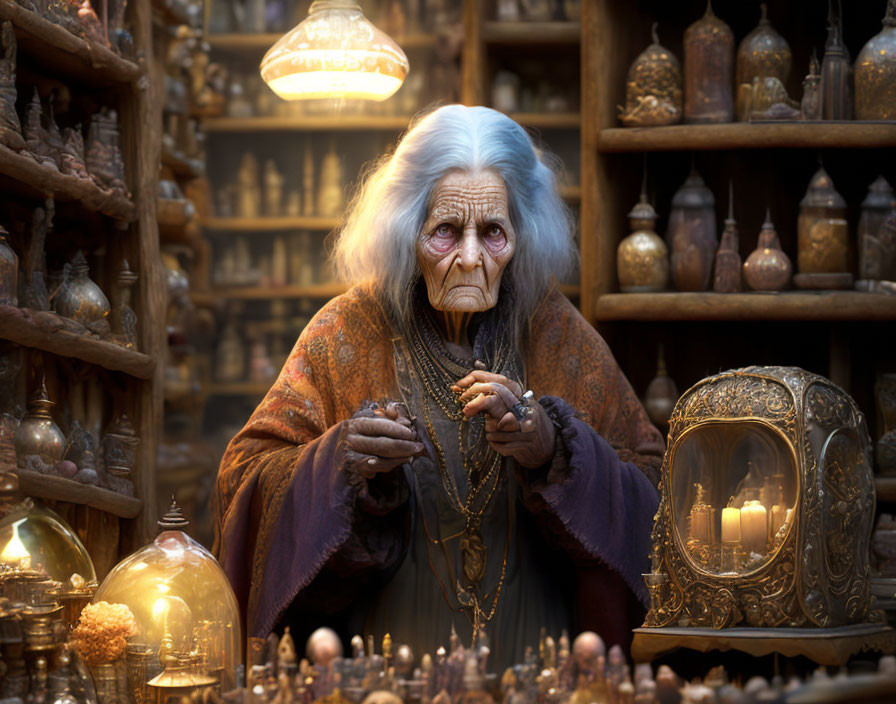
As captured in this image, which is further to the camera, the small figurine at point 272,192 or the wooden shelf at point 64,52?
the small figurine at point 272,192

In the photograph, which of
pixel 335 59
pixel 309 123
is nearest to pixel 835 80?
pixel 335 59

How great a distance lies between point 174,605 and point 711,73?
2.34 meters

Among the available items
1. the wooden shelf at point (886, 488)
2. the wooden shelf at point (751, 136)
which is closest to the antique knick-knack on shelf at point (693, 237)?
the wooden shelf at point (751, 136)

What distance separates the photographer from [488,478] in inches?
115

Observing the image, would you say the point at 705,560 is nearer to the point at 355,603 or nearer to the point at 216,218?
the point at 355,603

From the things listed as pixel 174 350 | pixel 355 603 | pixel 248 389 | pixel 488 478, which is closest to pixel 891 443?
pixel 488 478

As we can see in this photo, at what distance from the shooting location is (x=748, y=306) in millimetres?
3846

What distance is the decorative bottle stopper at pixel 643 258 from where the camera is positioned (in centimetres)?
403

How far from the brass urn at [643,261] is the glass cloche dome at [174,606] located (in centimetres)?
181

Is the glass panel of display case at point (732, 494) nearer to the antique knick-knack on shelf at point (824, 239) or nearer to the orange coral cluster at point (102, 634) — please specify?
the orange coral cluster at point (102, 634)

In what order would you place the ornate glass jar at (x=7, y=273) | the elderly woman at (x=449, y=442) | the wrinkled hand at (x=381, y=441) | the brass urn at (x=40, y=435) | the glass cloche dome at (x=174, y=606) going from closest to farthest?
1. the glass cloche dome at (x=174, y=606)
2. the wrinkled hand at (x=381, y=441)
3. the elderly woman at (x=449, y=442)
4. the ornate glass jar at (x=7, y=273)
5. the brass urn at (x=40, y=435)

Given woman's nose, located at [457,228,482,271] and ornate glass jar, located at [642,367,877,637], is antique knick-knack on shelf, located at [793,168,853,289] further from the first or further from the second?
ornate glass jar, located at [642,367,877,637]

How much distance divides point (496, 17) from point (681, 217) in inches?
84.1

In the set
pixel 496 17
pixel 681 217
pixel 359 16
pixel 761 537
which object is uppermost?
pixel 496 17
